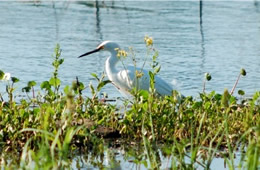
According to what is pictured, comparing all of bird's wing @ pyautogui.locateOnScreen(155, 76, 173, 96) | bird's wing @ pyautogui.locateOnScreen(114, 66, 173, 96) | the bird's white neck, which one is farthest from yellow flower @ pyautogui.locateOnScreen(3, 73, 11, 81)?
the bird's white neck

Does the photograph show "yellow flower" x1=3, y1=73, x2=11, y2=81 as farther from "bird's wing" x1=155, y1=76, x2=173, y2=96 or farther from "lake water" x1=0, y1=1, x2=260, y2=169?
"bird's wing" x1=155, y1=76, x2=173, y2=96

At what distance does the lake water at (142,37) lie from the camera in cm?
1022

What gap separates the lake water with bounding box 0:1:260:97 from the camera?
402 inches

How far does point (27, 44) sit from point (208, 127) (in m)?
7.35

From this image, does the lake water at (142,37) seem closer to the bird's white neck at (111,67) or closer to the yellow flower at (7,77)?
the bird's white neck at (111,67)

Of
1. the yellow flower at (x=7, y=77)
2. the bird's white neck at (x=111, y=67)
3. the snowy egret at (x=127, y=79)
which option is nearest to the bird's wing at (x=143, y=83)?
→ the snowy egret at (x=127, y=79)

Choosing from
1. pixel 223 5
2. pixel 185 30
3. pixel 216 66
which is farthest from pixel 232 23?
pixel 216 66

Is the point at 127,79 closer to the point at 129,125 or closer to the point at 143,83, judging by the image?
the point at 143,83

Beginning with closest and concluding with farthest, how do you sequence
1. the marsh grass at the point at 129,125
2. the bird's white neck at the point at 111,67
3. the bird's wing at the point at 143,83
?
the marsh grass at the point at 129,125, the bird's wing at the point at 143,83, the bird's white neck at the point at 111,67

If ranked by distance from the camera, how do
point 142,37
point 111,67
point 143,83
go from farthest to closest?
point 142,37, point 111,67, point 143,83

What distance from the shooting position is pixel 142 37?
14141 mm

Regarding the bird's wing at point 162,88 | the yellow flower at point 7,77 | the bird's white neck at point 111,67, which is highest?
the bird's white neck at point 111,67

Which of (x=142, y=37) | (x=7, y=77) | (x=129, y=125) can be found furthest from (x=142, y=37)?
(x=7, y=77)

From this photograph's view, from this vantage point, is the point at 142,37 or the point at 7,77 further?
the point at 142,37
